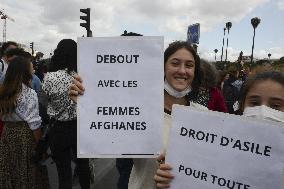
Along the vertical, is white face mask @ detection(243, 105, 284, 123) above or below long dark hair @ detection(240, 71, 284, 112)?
below

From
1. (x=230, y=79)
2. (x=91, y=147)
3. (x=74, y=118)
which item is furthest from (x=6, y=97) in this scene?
(x=230, y=79)

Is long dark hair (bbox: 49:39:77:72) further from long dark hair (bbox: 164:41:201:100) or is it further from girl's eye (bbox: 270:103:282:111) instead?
girl's eye (bbox: 270:103:282:111)

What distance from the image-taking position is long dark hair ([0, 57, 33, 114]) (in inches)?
183

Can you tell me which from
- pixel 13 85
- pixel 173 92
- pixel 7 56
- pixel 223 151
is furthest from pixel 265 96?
pixel 7 56

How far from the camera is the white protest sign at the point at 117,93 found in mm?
Result: 2373

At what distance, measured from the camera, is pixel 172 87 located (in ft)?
8.55

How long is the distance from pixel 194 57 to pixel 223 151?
931mm

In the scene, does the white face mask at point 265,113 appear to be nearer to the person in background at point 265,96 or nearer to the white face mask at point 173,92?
the person in background at point 265,96

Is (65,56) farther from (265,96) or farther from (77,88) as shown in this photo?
(265,96)

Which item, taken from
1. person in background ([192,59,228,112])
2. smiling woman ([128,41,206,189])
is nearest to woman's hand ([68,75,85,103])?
smiling woman ([128,41,206,189])

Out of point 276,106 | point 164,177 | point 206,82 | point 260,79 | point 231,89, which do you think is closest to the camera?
point 164,177

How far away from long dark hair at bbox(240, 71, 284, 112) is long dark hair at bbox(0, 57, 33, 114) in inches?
116

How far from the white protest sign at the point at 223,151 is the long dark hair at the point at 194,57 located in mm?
686

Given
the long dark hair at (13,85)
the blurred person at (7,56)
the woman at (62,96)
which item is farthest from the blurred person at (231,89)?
the long dark hair at (13,85)
